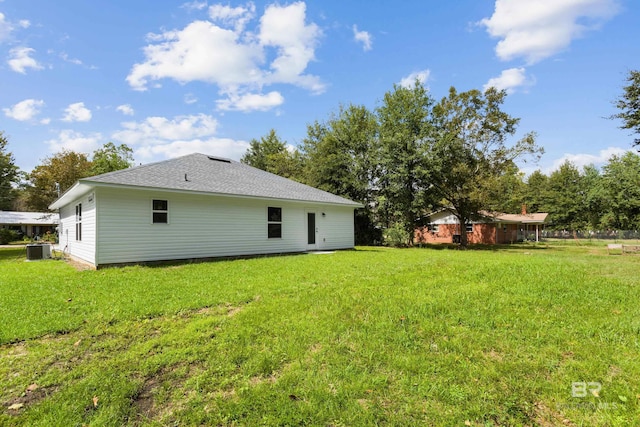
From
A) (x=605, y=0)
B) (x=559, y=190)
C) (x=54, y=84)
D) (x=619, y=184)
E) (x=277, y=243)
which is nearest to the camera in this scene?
(x=605, y=0)

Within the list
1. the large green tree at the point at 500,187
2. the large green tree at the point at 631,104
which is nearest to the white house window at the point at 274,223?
the large green tree at the point at 500,187

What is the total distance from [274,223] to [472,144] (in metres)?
17.3

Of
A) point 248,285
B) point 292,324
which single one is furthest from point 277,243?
point 292,324

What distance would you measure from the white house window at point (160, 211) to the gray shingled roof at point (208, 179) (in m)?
0.71

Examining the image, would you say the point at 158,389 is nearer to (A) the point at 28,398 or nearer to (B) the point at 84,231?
(A) the point at 28,398

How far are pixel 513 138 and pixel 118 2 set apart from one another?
979 inches

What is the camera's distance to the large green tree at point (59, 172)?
28906mm

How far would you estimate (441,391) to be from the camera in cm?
263

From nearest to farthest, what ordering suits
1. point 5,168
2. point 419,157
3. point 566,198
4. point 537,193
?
point 5,168, point 419,157, point 566,198, point 537,193

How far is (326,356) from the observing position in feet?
10.8

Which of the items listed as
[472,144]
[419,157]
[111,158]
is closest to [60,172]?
[111,158]

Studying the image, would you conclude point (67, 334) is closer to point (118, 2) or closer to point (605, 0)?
point (118, 2)

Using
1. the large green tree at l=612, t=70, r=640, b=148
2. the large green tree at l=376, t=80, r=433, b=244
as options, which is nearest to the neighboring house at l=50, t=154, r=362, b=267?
the large green tree at l=376, t=80, r=433, b=244

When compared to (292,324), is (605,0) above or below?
above
